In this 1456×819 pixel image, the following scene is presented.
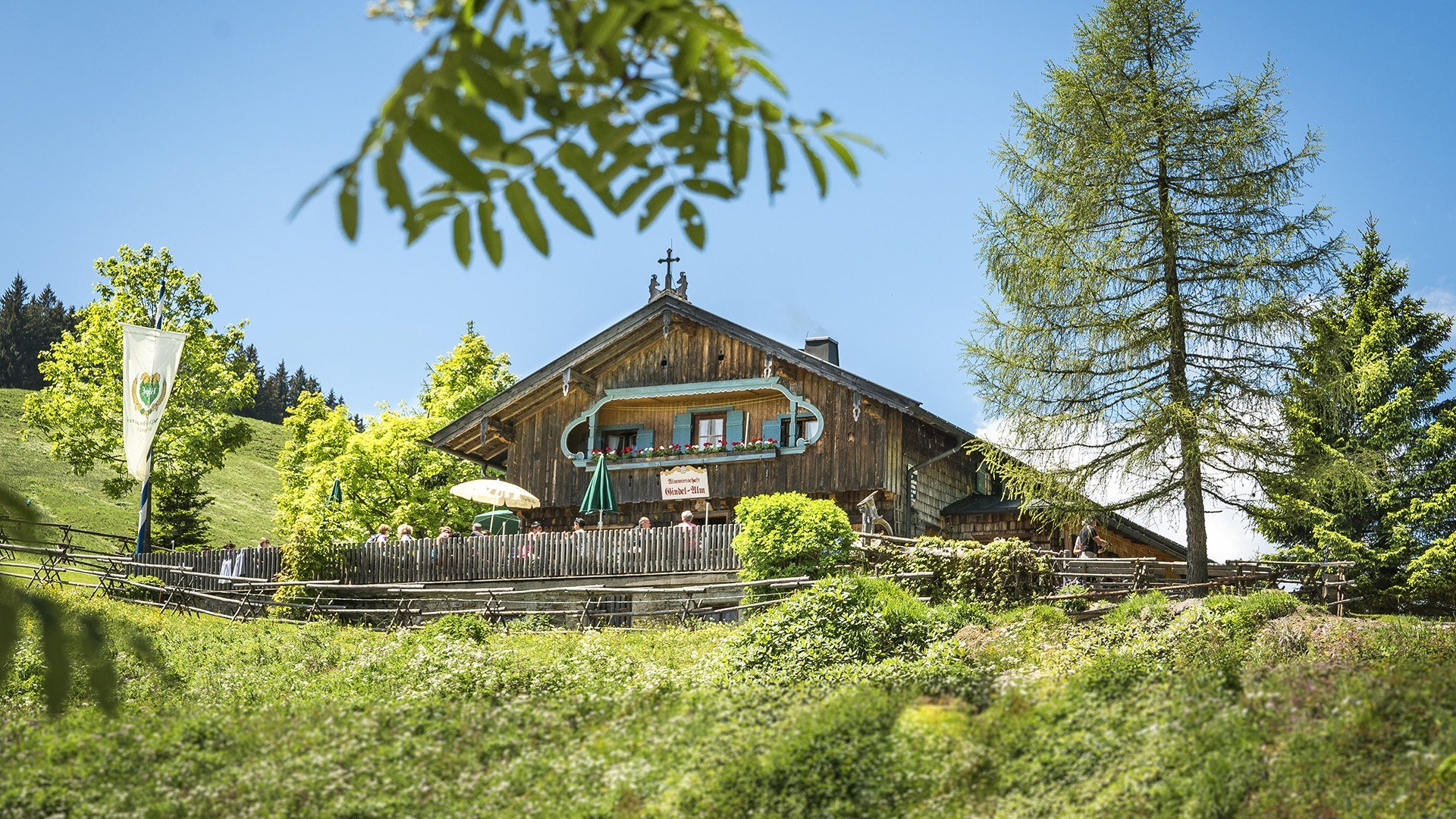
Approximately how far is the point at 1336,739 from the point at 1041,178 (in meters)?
14.6

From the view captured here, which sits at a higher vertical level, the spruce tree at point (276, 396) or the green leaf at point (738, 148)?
the spruce tree at point (276, 396)

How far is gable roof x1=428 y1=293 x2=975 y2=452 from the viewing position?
92.8ft

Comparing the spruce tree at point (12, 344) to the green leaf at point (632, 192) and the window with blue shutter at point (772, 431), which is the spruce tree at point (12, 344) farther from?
the green leaf at point (632, 192)

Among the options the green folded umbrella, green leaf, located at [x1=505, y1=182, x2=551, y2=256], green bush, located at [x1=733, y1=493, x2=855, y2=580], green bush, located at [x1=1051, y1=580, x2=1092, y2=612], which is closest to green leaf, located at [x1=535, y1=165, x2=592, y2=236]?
green leaf, located at [x1=505, y1=182, x2=551, y2=256]

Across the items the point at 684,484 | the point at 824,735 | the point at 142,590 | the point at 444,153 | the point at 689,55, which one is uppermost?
the point at 684,484

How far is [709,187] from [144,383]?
27684 millimetres

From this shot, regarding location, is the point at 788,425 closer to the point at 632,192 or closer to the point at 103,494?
the point at 632,192

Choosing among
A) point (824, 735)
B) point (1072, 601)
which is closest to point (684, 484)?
point (1072, 601)

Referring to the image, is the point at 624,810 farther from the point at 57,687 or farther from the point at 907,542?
the point at 907,542

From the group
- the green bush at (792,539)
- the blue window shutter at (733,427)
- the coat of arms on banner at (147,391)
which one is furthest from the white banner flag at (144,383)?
the green bush at (792,539)

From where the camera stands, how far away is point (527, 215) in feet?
11.7

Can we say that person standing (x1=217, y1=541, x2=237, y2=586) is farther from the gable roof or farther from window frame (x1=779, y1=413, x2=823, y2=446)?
window frame (x1=779, y1=413, x2=823, y2=446)

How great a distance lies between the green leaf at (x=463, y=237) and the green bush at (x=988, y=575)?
60.3 feet

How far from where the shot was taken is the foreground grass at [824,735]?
35.3 feet
